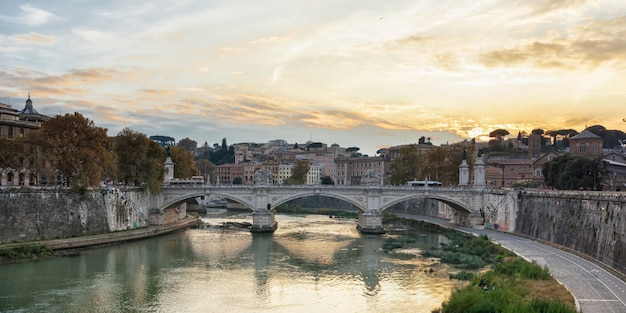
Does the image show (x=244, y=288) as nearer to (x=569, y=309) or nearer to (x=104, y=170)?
(x=569, y=309)

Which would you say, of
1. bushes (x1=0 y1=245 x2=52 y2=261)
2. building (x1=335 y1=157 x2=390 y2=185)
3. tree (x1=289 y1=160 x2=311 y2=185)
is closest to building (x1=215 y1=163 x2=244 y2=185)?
building (x1=335 y1=157 x2=390 y2=185)

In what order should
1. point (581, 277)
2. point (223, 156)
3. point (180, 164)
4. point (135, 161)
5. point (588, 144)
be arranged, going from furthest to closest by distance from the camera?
point (223, 156)
point (588, 144)
point (180, 164)
point (135, 161)
point (581, 277)

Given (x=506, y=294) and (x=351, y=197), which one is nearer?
(x=506, y=294)

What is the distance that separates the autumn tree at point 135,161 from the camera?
42844 millimetres

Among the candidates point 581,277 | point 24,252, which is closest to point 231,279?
point 24,252

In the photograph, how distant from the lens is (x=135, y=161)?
43.6 metres

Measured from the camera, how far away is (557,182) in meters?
47.3

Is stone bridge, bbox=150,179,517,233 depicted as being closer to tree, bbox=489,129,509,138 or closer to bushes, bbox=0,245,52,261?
bushes, bbox=0,245,52,261

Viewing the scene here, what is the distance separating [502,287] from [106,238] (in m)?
25.1

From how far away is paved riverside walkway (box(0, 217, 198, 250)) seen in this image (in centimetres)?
3180

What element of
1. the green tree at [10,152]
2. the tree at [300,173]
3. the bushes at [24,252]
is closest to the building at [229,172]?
the tree at [300,173]

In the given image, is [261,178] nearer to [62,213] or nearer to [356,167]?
[62,213]

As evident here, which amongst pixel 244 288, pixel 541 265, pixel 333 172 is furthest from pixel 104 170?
pixel 333 172

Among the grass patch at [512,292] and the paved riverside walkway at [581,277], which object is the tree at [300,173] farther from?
the grass patch at [512,292]
